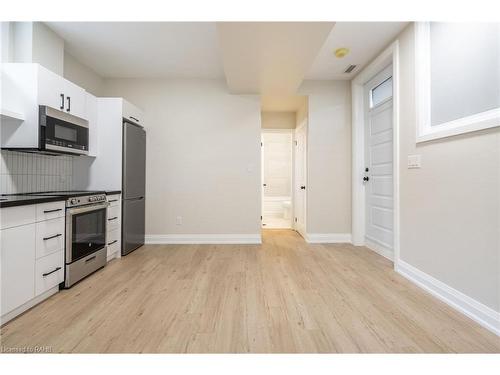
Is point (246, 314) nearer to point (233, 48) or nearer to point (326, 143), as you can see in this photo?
point (233, 48)

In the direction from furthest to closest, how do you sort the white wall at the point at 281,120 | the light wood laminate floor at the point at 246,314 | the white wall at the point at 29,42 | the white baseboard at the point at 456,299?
the white wall at the point at 281,120, the white wall at the point at 29,42, the white baseboard at the point at 456,299, the light wood laminate floor at the point at 246,314

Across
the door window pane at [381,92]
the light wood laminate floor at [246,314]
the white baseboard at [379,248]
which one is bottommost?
the light wood laminate floor at [246,314]

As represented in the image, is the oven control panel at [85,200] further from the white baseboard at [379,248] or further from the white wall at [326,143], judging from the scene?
the white baseboard at [379,248]

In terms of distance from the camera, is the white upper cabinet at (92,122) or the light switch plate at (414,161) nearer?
the light switch plate at (414,161)

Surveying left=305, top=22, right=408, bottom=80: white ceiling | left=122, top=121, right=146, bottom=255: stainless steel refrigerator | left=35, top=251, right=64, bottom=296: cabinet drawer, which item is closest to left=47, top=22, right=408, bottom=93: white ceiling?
left=305, top=22, right=408, bottom=80: white ceiling

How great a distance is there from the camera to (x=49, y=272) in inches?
80.0

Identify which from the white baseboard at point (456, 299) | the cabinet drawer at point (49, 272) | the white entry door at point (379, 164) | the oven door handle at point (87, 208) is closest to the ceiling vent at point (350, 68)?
the white entry door at point (379, 164)

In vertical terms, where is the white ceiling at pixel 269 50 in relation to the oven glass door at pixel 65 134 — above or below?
above

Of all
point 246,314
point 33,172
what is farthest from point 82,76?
point 246,314

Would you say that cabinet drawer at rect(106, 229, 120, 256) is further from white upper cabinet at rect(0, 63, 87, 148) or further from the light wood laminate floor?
white upper cabinet at rect(0, 63, 87, 148)

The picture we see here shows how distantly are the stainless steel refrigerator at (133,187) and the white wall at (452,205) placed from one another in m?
3.26

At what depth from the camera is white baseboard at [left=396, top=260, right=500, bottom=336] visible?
162 cm

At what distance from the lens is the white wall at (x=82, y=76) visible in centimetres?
322

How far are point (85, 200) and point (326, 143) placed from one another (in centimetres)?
334
